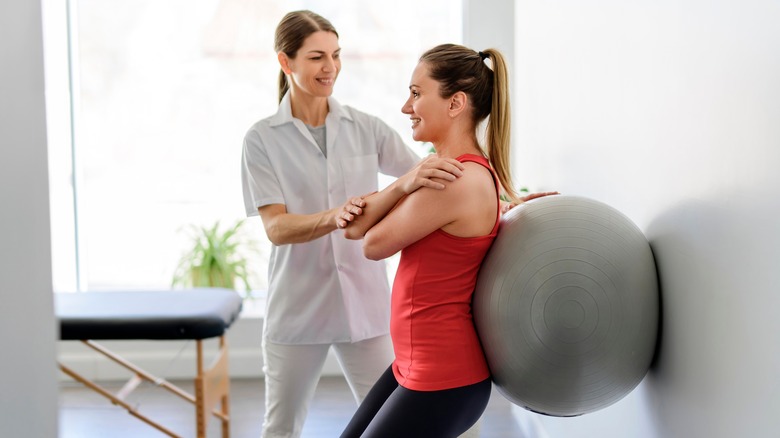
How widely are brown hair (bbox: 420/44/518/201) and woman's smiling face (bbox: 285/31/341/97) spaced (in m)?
0.55

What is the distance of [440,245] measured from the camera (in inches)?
65.7

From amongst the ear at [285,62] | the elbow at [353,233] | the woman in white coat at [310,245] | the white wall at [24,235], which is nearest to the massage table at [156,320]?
the woman in white coat at [310,245]

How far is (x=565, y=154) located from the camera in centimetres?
259

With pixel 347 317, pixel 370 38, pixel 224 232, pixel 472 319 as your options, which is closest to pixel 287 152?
pixel 347 317

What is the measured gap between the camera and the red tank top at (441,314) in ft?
5.41

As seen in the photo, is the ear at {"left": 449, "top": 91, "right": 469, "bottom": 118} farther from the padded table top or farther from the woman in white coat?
the padded table top

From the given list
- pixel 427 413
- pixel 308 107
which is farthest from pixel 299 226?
pixel 427 413

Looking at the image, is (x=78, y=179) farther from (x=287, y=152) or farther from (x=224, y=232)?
(x=287, y=152)

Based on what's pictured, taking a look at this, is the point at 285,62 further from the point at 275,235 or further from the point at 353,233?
the point at 353,233

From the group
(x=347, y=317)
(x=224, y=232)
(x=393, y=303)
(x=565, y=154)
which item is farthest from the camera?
(x=224, y=232)

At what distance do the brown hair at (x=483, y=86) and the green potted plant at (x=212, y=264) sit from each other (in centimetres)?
280

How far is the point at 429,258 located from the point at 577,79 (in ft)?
3.28

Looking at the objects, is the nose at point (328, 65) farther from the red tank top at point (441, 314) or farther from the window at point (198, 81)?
the window at point (198, 81)

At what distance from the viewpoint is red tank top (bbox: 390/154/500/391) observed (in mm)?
1650
